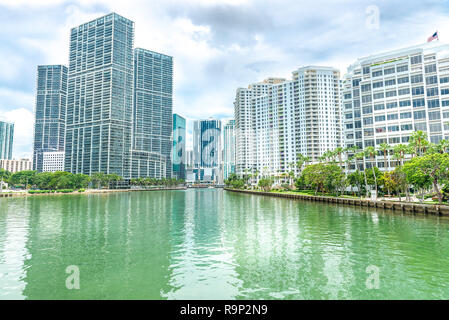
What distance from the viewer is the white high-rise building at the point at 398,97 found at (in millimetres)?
100750

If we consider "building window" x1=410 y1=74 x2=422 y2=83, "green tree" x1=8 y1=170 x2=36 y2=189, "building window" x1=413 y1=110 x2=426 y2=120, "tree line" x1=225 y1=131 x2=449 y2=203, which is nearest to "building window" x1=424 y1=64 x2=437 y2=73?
"building window" x1=410 y1=74 x2=422 y2=83

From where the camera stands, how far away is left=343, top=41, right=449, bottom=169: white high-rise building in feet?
331

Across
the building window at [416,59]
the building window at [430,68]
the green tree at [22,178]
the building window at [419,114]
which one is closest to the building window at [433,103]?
the building window at [419,114]

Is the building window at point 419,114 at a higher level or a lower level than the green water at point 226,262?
higher

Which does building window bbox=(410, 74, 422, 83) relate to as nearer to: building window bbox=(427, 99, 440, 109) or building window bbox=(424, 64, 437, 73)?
building window bbox=(424, 64, 437, 73)

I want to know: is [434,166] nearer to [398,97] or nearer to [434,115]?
[434,115]

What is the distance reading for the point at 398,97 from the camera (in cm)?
10750

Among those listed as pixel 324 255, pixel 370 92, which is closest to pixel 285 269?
pixel 324 255

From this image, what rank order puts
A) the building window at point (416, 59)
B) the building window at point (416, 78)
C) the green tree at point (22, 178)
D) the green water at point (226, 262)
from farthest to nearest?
the green tree at point (22, 178) → the building window at point (416, 59) → the building window at point (416, 78) → the green water at point (226, 262)

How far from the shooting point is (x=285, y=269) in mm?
21719

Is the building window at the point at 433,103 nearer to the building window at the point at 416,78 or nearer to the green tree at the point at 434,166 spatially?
the building window at the point at 416,78

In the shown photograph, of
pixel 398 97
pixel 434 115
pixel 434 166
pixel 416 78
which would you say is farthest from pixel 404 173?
pixel 416 78
